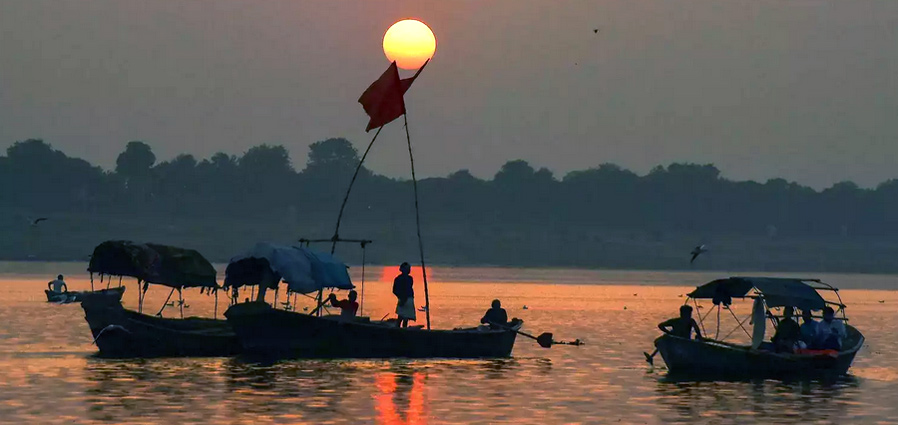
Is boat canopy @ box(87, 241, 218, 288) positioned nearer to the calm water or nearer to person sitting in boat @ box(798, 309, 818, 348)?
the calm water

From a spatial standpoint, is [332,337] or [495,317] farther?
[495,317]

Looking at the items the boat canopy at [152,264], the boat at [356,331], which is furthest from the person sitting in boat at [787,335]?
the boat canopy at [152,264]

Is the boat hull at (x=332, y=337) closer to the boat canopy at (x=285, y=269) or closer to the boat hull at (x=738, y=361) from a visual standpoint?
the boat canopy at (x=285, y=269)

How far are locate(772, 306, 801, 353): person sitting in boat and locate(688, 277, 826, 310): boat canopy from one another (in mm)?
371

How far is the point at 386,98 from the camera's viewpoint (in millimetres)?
44531

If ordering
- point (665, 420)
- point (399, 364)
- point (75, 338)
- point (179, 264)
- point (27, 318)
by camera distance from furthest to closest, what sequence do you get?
1. point (27, 318)
2. point (75, 338)
3. point (179, 264)
4. point (399, 364)
5. point (665, 420)

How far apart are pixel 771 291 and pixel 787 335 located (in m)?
1.24

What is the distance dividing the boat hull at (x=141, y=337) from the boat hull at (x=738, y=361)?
13367mm

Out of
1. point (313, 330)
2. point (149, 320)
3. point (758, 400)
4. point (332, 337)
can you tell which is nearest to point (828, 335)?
point (758, 400)

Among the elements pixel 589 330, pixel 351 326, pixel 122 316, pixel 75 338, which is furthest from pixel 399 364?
pixel 589 330

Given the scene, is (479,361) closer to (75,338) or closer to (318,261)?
(318,261)

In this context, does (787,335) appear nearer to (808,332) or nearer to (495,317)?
(808,332)

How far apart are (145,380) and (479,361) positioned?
11.6m

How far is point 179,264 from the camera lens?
44031 millimetres
